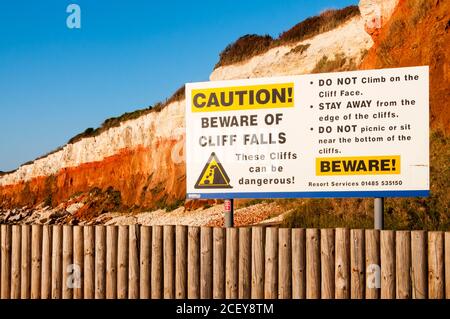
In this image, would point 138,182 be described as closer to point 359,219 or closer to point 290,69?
point 290,69

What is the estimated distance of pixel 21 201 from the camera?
61.2 meters

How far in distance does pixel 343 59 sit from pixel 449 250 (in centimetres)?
2186

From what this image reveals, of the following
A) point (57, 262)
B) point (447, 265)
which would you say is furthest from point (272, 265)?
point (57, 262)

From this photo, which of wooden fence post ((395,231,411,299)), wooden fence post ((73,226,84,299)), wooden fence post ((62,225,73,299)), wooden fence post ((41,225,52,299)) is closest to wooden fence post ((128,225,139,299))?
wooden fence post ((73,226,84,299))

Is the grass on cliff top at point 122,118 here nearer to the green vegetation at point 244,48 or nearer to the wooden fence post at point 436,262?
the green vegetation at point 244,48

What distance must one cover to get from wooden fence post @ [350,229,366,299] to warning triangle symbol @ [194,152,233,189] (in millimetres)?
2622

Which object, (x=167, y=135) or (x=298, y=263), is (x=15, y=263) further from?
(x=167, y=135)

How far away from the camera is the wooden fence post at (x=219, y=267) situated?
9.02 metres

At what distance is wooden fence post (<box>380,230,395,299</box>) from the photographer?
8.43 m

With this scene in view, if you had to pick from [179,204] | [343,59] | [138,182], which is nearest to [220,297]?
[343,59]

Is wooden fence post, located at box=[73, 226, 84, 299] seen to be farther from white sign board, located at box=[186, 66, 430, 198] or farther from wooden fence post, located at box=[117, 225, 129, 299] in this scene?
white sign board, located at box=[186, 66, 430, 198]

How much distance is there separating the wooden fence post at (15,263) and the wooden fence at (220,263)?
2cm

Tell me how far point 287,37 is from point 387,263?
94.8ft

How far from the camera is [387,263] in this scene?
8438 mm
